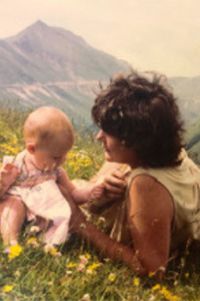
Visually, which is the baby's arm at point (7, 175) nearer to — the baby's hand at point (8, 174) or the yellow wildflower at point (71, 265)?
the baby's hand at point (8, 174)

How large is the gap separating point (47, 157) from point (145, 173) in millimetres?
589

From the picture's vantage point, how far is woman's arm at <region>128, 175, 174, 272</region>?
3.56m

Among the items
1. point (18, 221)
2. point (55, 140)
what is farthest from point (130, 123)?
point (18, 221)

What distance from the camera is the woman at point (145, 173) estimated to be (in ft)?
11.8

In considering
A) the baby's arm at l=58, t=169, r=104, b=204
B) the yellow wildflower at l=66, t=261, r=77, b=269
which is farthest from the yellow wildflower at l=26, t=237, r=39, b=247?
the baby's arm at l=58, t=169, r=104, b=204

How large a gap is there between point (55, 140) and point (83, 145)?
9.26ft

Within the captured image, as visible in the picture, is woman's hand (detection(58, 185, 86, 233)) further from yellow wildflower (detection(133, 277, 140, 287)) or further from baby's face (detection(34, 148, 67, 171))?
yellow wildflower (detection(133, 277, 140, 287))

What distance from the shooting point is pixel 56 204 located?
375 centimetres

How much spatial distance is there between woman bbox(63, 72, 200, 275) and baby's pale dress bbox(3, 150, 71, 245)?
0.10m

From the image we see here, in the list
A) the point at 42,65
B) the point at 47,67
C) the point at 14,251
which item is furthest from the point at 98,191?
the point at 42,65

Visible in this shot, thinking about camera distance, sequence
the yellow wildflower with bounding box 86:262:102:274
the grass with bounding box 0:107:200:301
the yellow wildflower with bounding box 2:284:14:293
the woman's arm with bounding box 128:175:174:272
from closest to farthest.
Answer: the yellow wildflower with bounding box 2:284:14:293 → the grass with bounding box 0:107:200:301 → the yellow wildflower with bounding box 86:262:102:274 → the woman's arm with bounding box 128:175:174:272

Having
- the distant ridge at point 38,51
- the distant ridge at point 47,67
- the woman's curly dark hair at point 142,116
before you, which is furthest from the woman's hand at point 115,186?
the distant ridge at point 38,51

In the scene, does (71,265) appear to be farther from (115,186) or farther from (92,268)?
(115,186)

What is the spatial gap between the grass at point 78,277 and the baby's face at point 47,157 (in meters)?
0.43
